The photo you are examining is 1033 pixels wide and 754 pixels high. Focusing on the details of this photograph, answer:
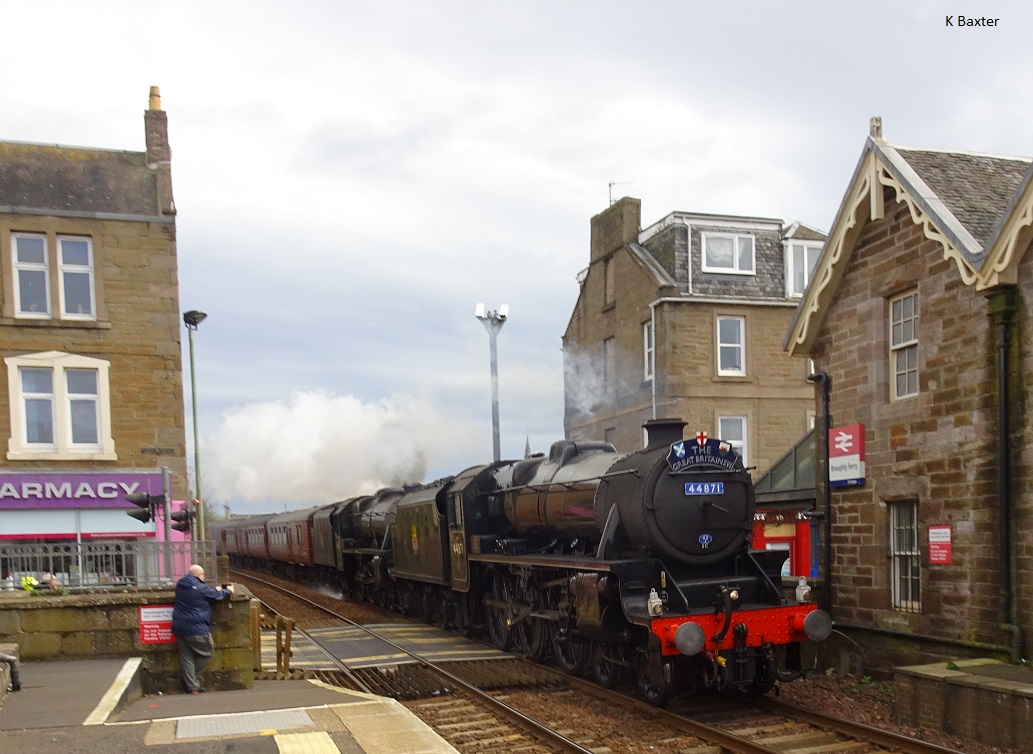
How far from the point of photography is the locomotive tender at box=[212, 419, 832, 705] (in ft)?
32.0

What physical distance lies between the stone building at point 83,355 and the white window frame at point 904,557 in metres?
12.3

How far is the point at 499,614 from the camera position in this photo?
1421 centimetres

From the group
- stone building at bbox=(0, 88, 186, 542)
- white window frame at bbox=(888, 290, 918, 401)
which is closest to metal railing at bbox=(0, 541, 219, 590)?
Result: stone building at bbox=(0, 88, 186, 542)

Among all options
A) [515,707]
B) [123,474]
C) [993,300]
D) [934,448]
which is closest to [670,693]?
[515,707]

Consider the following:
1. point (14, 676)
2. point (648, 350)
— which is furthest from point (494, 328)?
point (14, 676)

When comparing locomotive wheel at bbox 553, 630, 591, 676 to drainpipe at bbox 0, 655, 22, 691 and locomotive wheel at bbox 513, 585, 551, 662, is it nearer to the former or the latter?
locomotive wheel at bbox 513, 585, 551, 662

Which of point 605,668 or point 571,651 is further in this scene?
point 571,651

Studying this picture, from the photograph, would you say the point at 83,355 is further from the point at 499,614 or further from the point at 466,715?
the point at 466,715

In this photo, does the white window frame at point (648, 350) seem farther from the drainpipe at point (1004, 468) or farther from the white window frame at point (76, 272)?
the drainpipe at point (1004, 468)

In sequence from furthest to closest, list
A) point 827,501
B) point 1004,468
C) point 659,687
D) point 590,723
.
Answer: point 827,501 < point 659,687 < point 1004,468 < point 590,723

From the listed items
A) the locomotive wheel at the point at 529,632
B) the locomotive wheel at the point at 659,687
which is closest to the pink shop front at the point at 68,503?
the locomotive wheel at the point at 529,632

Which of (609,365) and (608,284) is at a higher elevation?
(608,284)

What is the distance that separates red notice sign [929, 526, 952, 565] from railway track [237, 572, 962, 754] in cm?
243

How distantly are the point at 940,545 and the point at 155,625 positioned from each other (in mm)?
8474
